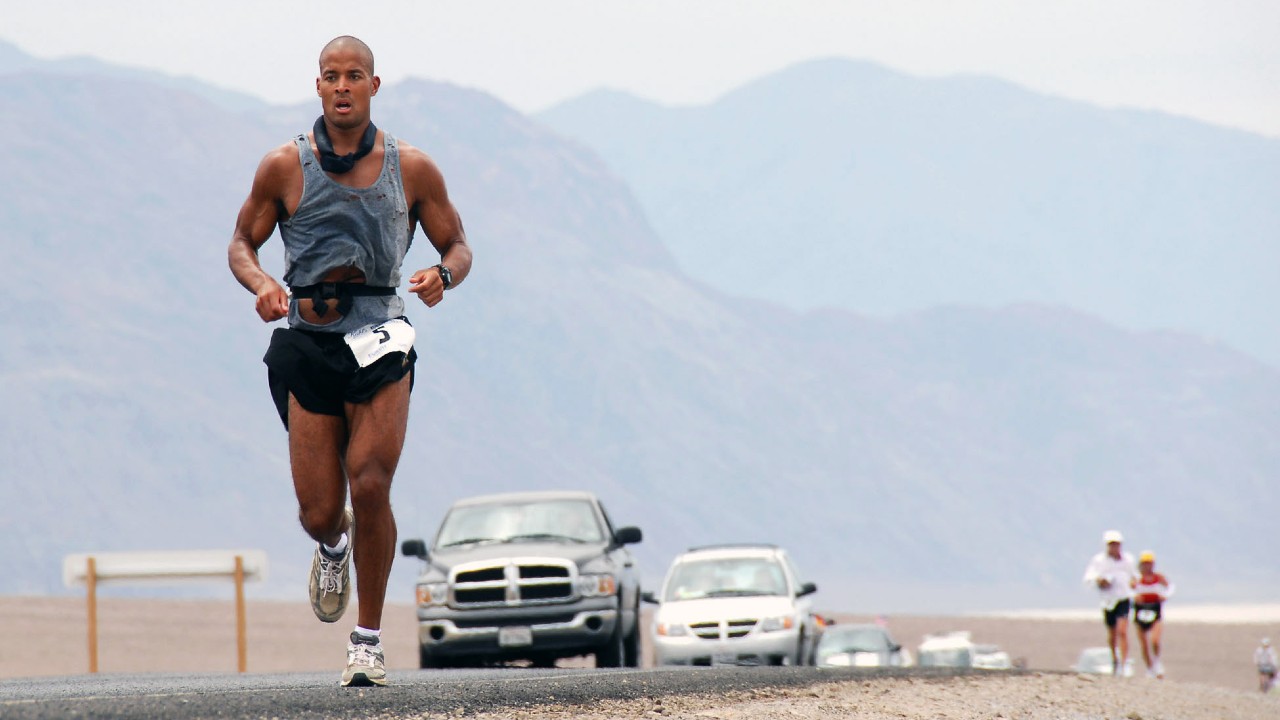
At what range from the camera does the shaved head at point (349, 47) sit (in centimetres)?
679

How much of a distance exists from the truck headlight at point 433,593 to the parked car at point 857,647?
55.5 ft

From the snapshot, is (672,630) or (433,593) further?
A: (672,630)

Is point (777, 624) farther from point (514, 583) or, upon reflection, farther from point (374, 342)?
point (374, 342)

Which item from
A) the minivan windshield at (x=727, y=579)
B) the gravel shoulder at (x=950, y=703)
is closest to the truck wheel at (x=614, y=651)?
the minivan windshield at (x=727, y=579)

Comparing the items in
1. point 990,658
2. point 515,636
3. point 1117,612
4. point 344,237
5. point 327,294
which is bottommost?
point 990,658

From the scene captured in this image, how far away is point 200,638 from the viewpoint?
65188 millimetres

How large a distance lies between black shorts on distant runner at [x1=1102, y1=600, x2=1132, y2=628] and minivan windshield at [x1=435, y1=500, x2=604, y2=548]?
6206 mm

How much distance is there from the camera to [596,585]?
17.2m

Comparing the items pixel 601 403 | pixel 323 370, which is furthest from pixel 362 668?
pixel 601 403

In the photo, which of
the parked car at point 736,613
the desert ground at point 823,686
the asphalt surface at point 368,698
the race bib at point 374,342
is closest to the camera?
the asphalt surface at point 368,698

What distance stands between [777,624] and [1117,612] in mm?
3947

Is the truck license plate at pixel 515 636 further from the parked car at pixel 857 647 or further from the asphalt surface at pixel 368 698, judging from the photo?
the parked car at pixel 857 647

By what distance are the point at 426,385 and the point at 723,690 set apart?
14282 centimetres

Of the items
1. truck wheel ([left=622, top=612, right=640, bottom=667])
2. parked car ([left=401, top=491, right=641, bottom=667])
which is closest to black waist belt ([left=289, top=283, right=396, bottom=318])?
parked car ([left=401, top=491, right=641, bottom=667])
